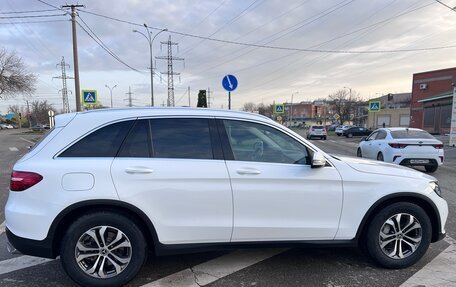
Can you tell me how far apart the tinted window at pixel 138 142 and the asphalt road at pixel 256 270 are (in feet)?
4.38

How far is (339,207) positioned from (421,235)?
1.08m

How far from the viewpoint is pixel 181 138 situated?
138 inches

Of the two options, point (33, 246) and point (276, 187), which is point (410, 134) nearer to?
point (276, 187)

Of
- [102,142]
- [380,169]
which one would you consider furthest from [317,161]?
[102,142]

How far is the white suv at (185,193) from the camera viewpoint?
3207mm

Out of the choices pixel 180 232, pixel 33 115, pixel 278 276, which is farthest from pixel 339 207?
pixel 33 115

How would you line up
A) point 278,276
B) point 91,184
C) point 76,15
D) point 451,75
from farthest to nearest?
point 451,75, point 76,15, point 278,276, point 91,184

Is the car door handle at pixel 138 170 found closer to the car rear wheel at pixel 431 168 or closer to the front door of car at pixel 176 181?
the front door of car at pixel 176 181

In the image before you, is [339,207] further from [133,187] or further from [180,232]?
[133,187]

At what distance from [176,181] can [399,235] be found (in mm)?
2533

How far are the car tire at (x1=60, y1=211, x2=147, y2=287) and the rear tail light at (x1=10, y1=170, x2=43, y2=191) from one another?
54 cm

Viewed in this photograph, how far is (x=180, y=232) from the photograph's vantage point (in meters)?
3.37

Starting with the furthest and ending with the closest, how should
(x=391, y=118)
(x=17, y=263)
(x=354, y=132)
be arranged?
(x=391, y=118) → (x=354, y=132) → (x=17, y=263)

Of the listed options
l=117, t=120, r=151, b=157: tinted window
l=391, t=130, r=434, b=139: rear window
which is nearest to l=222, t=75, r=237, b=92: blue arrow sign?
l=391, t=130, r=434, b=139: rear window
